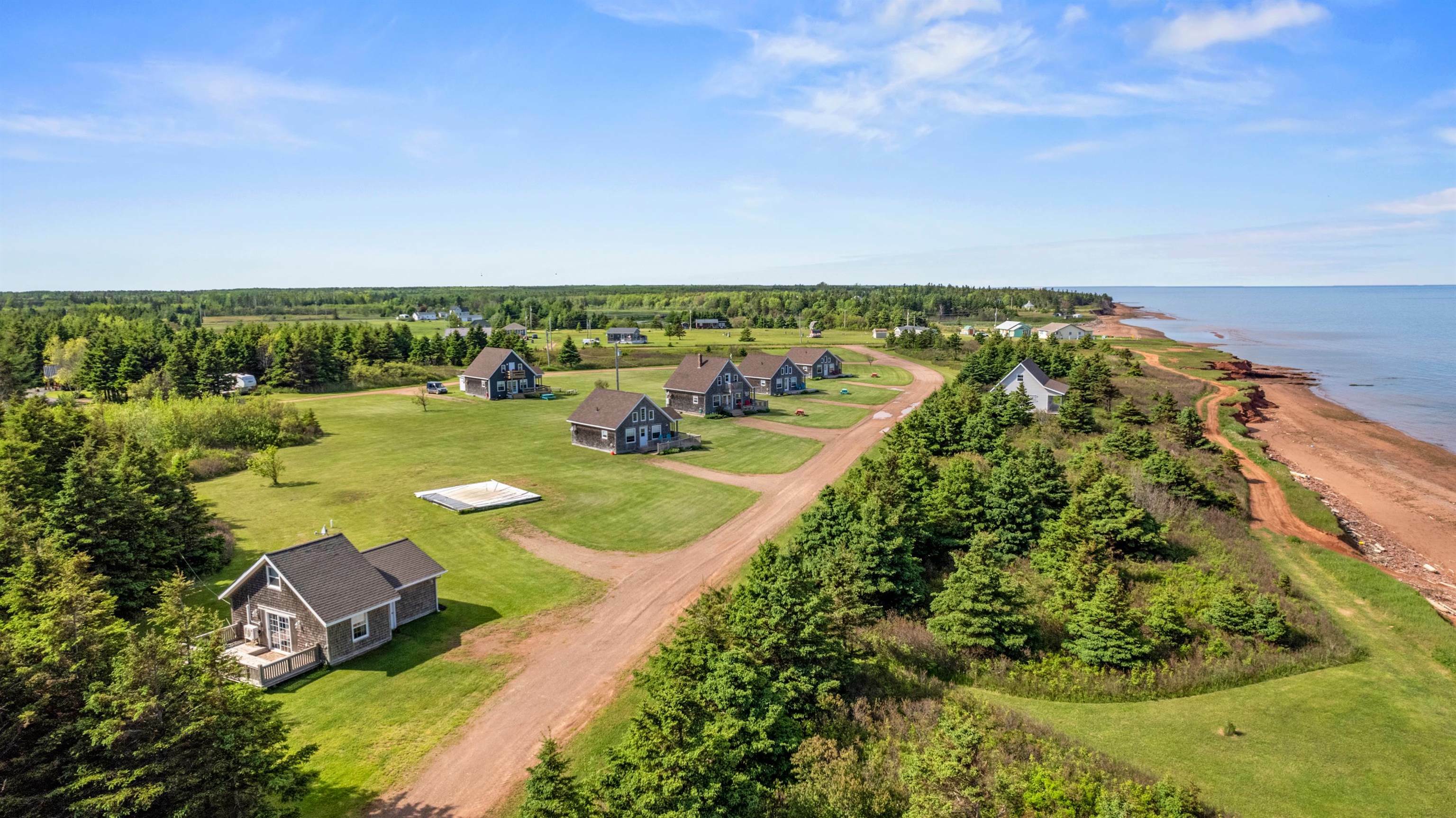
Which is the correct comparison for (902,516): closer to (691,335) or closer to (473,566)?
(473,566)

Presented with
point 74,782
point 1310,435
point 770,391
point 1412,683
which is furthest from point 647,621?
point 1310,435

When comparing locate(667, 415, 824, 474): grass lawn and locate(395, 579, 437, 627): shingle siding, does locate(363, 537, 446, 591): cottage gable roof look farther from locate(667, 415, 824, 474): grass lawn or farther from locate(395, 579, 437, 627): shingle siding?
locate(667, 415, 824, 474): grass lawn

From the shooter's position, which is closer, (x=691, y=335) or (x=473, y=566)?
(x=473, y=566)

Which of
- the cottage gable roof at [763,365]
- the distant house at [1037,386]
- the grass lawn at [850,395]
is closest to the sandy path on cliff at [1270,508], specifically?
the distant house at [1037,386]

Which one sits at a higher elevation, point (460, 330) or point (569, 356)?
point (460, 330)

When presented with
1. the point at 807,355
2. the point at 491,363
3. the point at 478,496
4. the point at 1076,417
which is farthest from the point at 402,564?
the point at 807,355

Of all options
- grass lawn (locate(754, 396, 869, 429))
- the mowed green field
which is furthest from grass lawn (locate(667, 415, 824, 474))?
grass lawn (locate(754, 396, 869, 429))

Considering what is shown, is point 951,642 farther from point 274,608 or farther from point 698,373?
point 698,373
